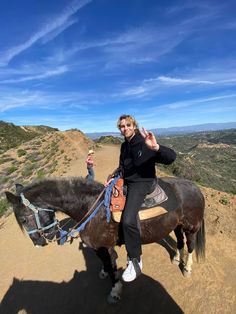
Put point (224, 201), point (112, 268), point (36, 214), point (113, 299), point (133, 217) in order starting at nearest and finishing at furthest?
point (36, 214) < point (133, 217) < point (112, 268) < point (113, 299) < point (224, 201)

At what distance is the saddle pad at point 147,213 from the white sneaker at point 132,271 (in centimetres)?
89

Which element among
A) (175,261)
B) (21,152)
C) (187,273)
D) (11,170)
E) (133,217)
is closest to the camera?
(133,217)

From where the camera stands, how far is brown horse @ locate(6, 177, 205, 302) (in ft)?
18.5

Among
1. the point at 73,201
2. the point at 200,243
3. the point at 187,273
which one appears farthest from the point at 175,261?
the point at 73,201

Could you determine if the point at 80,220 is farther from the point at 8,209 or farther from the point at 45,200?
the point at 8,209

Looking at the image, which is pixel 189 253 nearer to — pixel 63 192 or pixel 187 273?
pixel 187 273

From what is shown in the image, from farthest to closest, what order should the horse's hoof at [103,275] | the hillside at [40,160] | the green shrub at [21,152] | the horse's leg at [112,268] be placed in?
the green shrub at [21,152], the hillside at [40,160], the horse's hoof at [103,275], the horse's leg at [112,268]

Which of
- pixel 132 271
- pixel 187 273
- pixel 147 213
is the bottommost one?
pixel 187 273

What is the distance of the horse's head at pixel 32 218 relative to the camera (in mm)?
5535

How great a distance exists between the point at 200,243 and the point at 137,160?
11.8 feet

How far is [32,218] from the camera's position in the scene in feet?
18.5

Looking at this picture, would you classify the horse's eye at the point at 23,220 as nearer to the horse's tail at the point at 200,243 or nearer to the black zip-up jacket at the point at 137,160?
the black zip-up jacket at the point at 137,160

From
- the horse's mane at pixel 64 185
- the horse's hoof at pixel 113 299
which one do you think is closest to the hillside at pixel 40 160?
the horse's hoof at pixel 113 299

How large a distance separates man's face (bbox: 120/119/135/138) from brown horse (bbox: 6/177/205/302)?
146 centimetres
